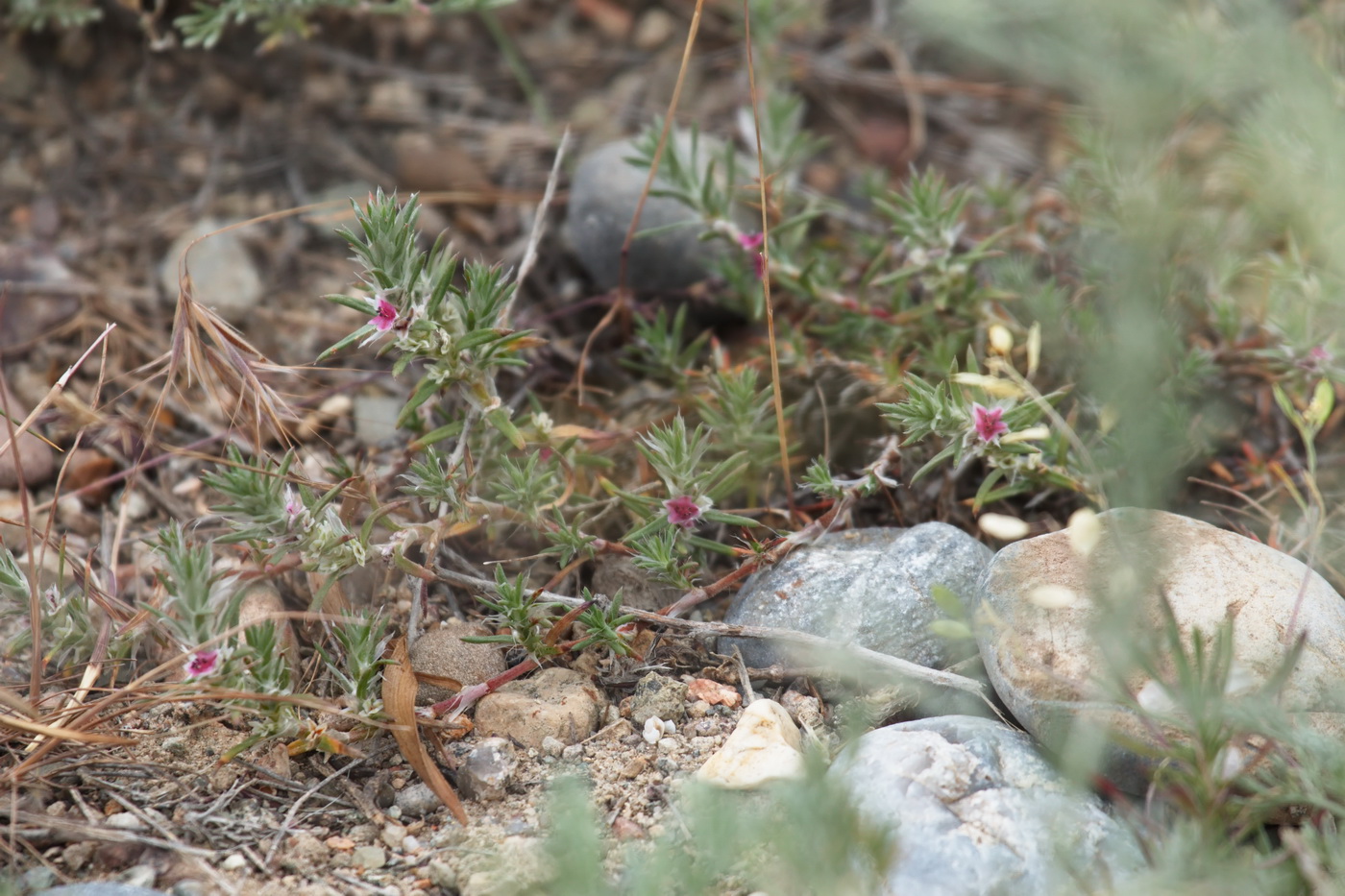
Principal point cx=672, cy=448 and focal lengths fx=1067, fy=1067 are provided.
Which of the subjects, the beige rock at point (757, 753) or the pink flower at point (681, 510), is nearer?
the beige rock at point (757, 753)

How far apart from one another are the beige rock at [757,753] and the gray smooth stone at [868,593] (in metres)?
0.20

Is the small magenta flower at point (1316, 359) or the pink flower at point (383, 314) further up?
the pink flower at point (383, 314)

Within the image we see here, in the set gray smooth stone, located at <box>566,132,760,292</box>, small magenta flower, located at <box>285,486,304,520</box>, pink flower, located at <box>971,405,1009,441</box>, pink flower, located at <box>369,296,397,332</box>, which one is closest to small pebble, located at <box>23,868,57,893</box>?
small magenta flower, located at <box>285,486,304,520</box>

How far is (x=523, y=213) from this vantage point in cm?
373

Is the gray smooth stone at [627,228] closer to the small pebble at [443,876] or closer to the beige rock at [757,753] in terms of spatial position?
the beige rock at [757,753]

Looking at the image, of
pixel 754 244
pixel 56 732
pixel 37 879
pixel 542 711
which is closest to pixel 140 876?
pixel 37 879

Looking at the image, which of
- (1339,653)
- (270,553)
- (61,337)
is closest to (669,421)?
(270,553)

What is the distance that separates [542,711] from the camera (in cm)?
225

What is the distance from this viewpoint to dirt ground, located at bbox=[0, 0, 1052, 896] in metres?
2.98

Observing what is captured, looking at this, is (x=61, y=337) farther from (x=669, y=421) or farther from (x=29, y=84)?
(x=669, y=421)

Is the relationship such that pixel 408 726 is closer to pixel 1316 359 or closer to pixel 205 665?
pixel 205 665

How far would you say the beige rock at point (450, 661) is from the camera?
92.7 inches

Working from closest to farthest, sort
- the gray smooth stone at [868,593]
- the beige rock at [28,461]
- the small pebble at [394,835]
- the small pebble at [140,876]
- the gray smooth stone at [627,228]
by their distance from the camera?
the small pebble at [140,876] → the small pebble at [394,835] → the gray smooth stone at [868,593] → the beige rock at [28,461] → the gray smooth stone at [627,228]

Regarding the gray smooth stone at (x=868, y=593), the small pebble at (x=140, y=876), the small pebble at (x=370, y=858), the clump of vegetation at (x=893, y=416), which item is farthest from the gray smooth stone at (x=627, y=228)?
the small pebble at (x=140, y=876)
